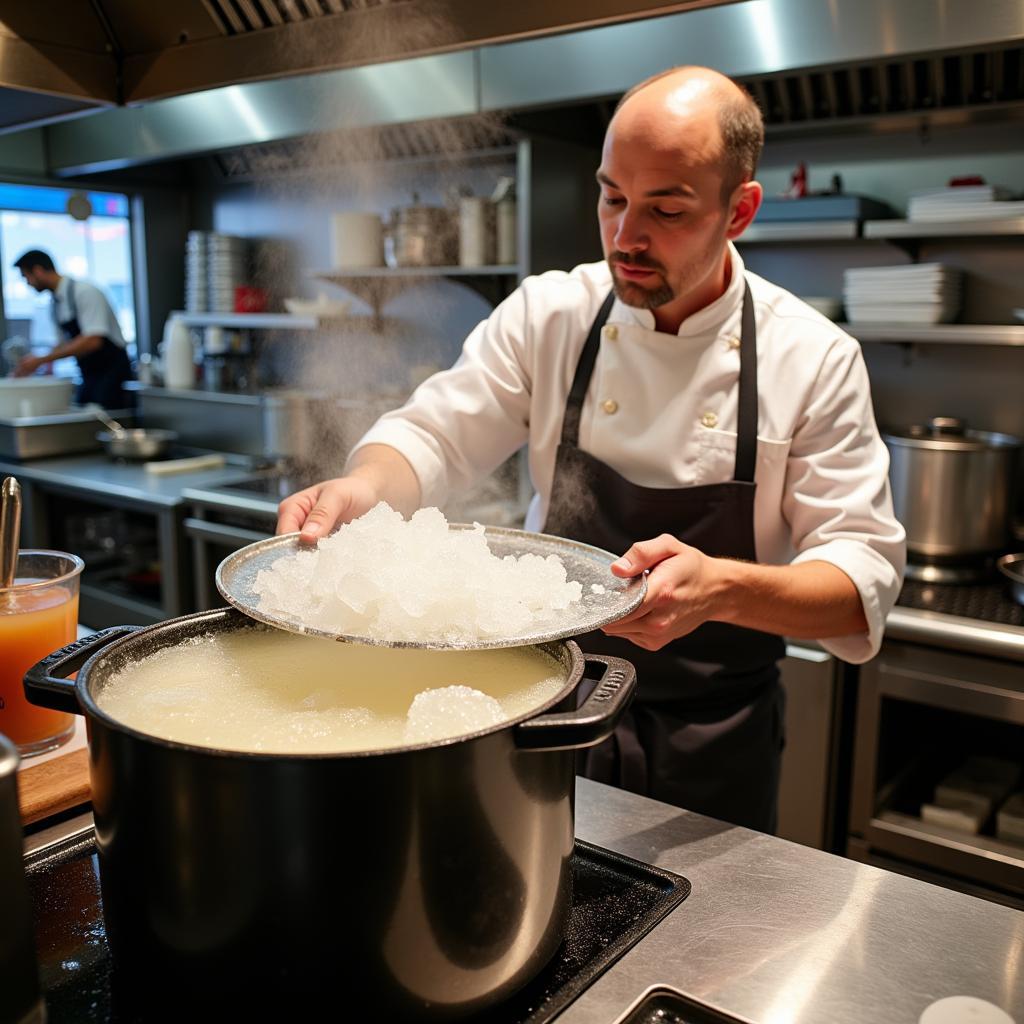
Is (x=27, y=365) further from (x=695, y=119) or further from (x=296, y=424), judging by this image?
(x=695, y=119)

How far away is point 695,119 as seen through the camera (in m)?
1.55

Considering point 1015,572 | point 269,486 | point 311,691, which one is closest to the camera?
point 311,691

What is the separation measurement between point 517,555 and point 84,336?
14.5 feet

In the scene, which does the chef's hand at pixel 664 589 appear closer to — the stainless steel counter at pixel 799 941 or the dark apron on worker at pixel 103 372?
the stainless steel counter at pixel 799 941

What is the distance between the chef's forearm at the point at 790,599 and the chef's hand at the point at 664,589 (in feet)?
0.23

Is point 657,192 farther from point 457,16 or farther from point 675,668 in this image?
point 675,668

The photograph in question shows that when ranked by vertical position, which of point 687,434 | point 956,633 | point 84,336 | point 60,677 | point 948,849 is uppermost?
point 84,336

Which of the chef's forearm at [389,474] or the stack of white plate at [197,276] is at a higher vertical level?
the stack of white plate at [197,276]

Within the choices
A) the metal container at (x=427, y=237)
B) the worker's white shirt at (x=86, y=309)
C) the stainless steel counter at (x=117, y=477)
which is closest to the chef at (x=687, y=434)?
the metal container at (x=427, y=237)

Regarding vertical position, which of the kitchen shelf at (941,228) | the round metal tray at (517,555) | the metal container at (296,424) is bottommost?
the metal container at (296,424)

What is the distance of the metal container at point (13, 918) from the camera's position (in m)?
0.56

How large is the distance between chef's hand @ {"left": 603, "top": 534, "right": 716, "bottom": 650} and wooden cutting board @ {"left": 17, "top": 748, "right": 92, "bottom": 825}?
62 cm

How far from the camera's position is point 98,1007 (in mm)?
777

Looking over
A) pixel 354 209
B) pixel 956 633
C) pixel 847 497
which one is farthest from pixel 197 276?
pixel 847 497
